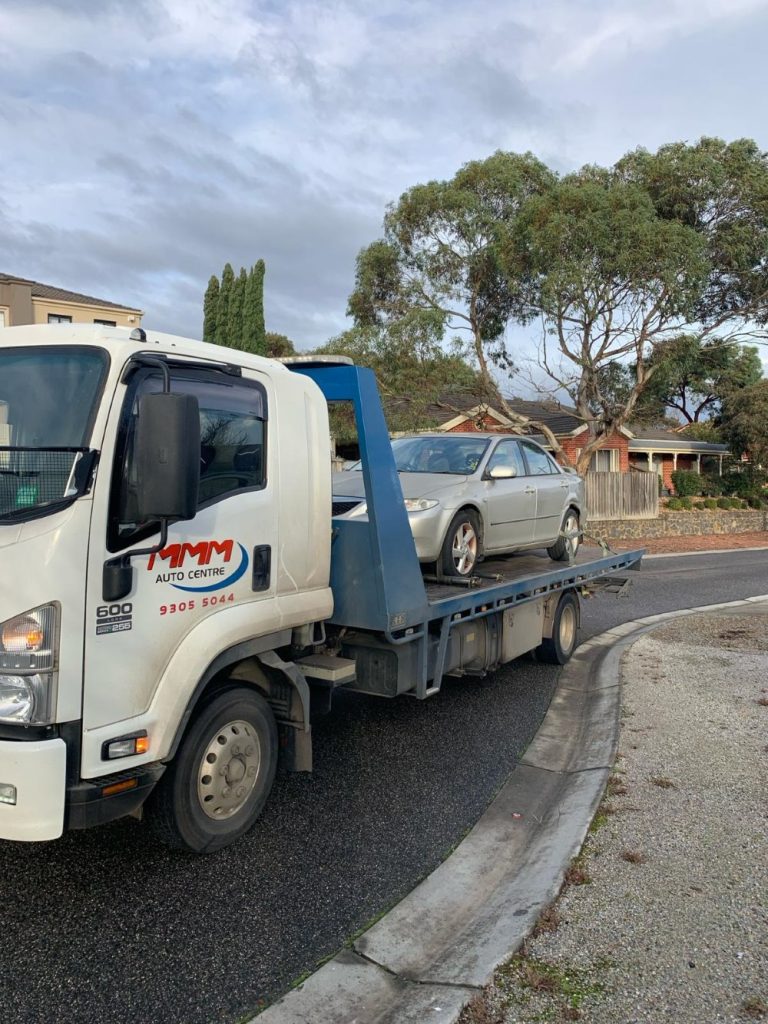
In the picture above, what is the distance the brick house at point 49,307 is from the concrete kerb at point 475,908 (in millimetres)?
28494

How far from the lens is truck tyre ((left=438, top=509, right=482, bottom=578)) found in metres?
6.23

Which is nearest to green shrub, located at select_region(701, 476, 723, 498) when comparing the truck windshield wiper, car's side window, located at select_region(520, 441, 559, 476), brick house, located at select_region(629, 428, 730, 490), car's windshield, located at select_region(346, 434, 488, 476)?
brick house, located at select_region(629, 428, 730, 490)

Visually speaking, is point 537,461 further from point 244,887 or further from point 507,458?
point 244,887

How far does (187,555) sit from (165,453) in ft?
2.07

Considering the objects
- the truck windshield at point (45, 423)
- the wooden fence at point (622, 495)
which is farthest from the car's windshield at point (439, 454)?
the wooden fence at point (622, 495)

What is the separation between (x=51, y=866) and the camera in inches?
152

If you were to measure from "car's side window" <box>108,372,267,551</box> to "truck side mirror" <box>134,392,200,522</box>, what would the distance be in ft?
0.31

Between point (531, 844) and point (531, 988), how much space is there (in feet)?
4.65

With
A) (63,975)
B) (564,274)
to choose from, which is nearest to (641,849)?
(63,975)

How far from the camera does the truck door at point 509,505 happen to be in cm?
692

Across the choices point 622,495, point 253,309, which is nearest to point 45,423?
point 622,495

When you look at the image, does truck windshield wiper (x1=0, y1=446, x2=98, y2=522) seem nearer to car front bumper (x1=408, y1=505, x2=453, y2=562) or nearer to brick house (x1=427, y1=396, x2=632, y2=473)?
car front bumper (x1=408, y1=505, x2=453, y2=562)

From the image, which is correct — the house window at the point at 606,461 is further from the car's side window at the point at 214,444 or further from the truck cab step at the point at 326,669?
the car's side window at the point at 214,444

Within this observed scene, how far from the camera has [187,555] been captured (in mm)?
3623
